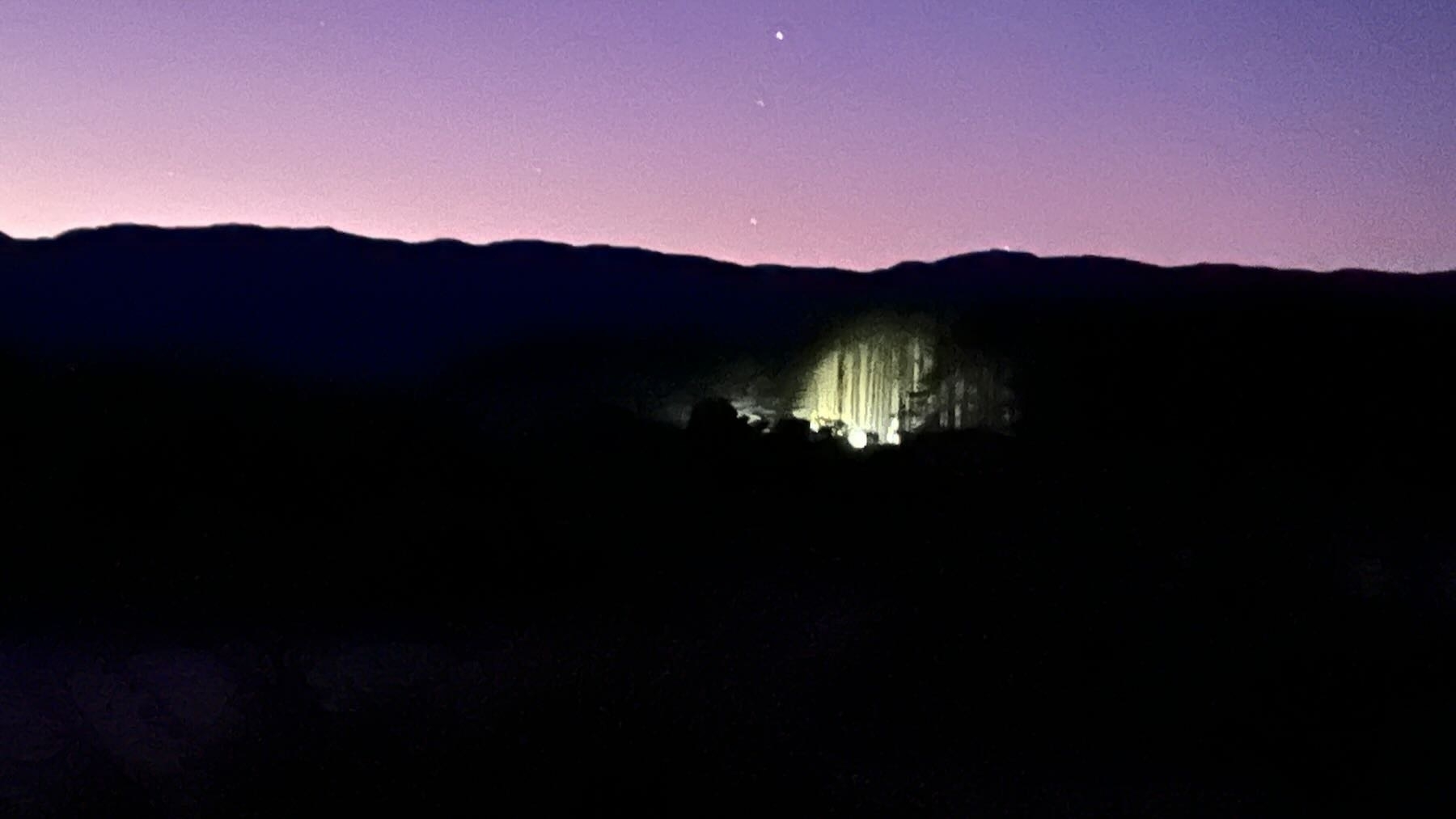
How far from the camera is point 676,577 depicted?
2340 mm

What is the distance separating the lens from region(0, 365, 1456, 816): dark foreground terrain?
2.32 meters

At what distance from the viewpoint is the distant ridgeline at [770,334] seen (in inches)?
93.3

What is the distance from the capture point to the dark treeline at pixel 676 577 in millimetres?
2322

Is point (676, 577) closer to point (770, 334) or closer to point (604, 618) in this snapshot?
point (604, 618)

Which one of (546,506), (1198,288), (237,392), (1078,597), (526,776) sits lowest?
(526,776)

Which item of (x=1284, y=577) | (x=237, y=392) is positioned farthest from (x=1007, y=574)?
(x=237, y=392)

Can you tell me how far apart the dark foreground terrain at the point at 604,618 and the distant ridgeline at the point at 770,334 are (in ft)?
0.19

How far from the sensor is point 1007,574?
2408 mm

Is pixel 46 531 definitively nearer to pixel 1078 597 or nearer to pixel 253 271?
pixel 253 271

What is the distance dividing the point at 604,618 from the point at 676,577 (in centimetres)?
14

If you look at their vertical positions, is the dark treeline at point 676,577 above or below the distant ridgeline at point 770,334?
below

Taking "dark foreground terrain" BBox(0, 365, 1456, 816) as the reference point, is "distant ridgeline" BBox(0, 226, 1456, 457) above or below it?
above

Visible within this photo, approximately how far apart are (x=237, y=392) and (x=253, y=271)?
0.22 metres

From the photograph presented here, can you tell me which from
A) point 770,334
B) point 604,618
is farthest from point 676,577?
point 770,334
